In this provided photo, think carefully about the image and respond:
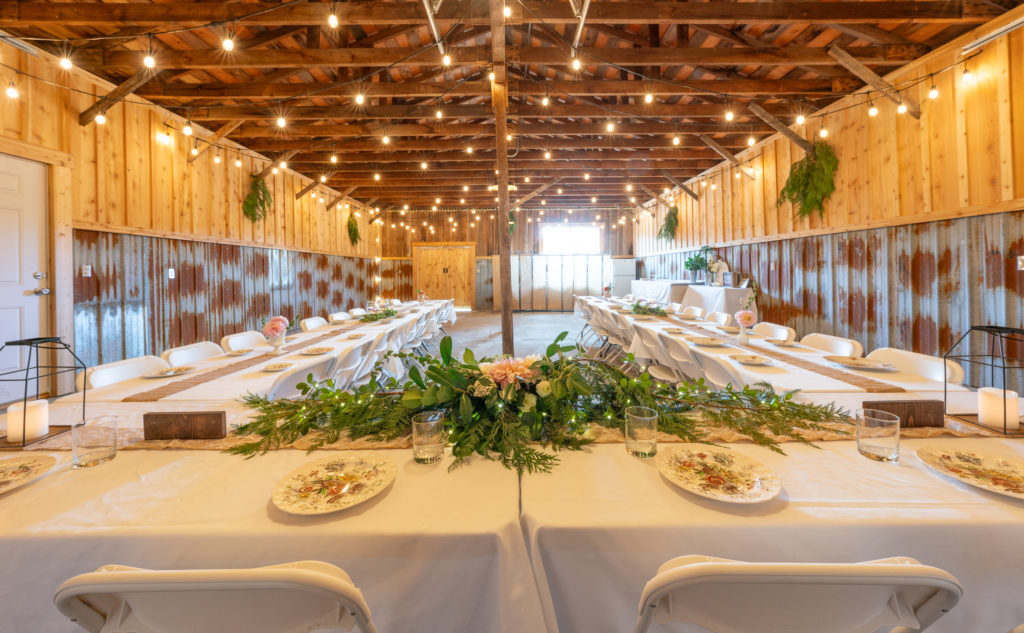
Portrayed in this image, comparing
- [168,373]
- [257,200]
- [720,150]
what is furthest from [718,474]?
[257,200]

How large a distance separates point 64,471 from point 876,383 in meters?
3.07

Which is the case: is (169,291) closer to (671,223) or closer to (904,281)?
(904,281)

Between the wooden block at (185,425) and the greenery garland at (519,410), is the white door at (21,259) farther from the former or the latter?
the greenery garland at (519,410)

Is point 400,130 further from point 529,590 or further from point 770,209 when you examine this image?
point 529,590

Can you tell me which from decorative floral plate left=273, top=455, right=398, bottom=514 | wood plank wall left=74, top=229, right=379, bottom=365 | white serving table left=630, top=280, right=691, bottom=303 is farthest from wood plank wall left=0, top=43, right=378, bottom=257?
white serving table left=630, top=280, right=691, bottom=303

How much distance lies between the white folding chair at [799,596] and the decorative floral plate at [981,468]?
0.46m

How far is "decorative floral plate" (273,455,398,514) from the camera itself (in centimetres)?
90

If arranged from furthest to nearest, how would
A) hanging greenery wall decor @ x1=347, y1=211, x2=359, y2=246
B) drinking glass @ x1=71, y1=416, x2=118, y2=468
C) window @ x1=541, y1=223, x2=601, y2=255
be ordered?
window @ x1=541, y1=223, x2=601, y2=255 → hanging greenery wall decor @ x1=347, y1=211, x2=359, y2=246 → drinking glass @ x1=71, y1=416, x2=118, y2=468

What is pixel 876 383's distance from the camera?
1965 mm

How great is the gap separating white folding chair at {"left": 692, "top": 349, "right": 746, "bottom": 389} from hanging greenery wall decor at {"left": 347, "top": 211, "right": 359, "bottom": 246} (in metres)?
11.5

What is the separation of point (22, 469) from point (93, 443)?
0.44ft

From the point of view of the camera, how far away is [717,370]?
2.68 m

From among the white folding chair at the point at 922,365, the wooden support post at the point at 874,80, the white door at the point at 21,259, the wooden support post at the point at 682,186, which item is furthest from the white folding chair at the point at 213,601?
the wooden support post at the point at 682,186

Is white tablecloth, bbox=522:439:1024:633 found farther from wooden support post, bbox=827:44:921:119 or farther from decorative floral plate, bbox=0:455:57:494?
wooden support post, bbox=827:44:921:119
